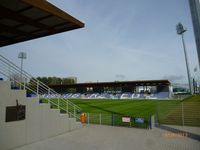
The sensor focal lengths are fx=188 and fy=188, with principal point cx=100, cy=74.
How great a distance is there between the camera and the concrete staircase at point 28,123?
9.27 metres

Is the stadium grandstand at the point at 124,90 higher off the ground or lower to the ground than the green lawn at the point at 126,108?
higher

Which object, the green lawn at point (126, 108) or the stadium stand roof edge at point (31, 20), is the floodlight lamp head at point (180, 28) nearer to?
the green lawn at point (126, 108)

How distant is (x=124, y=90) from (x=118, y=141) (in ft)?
203

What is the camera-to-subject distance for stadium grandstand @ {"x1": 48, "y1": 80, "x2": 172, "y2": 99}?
6109 centimetres

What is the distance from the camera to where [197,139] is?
1072cm

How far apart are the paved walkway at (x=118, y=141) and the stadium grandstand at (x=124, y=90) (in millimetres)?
46333

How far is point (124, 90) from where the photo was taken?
235 feet

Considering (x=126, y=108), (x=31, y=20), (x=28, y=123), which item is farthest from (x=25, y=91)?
(x=126, y=108)

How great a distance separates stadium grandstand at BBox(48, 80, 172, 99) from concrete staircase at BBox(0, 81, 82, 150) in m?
47.8

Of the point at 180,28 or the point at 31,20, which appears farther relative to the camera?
the point at 180,28

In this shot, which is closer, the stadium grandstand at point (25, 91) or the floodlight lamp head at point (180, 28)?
the stadium grandstand at point (25, 91)

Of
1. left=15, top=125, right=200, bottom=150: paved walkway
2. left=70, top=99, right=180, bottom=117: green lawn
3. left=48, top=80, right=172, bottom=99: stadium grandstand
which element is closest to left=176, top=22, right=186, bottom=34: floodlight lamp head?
left=48, top=80, right=172, bottom=99: stadium grandstand

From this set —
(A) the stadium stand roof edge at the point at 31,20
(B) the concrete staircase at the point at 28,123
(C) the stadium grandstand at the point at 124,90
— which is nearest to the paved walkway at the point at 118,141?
(B) the concrete staircase at the point at 28,123

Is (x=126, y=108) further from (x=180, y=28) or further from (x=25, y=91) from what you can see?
(x=180, y=28)
